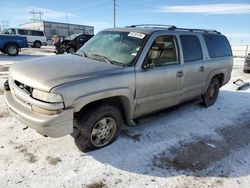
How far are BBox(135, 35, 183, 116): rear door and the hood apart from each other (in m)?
0.56

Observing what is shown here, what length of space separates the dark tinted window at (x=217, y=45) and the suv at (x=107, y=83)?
0.46m

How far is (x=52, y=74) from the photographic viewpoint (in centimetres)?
335

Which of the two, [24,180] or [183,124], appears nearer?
[24,180]

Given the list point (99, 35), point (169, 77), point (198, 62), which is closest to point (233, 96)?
point (198, 62)

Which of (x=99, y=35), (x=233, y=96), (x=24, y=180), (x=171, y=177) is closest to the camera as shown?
(x=24, y=180)

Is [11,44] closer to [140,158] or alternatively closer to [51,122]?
[51,122]

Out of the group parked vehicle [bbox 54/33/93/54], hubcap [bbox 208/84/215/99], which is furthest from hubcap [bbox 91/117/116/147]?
parked vehicle [bbox 54/33/93/54]

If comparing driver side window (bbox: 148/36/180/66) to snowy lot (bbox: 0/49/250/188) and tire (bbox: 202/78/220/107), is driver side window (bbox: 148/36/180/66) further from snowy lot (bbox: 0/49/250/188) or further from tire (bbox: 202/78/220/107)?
tire (bbox: 202/78/220/107)

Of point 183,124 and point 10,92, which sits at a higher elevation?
point 10,92

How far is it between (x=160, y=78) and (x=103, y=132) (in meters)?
1.36

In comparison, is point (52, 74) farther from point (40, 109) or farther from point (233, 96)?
point (233, 96)

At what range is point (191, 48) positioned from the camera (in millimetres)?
5172

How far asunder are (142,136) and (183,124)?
3.71 ft

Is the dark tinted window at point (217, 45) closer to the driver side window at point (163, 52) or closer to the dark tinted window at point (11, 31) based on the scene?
the driver side window at point (163, 52)
